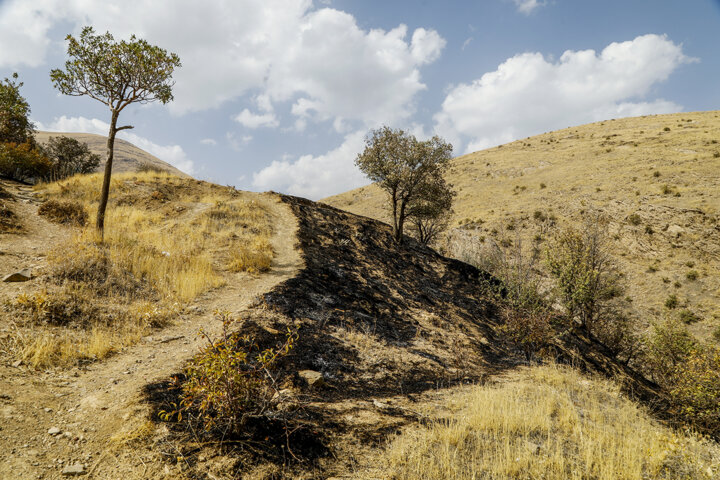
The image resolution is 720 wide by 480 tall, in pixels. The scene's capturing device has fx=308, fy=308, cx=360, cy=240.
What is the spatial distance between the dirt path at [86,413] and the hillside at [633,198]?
107 ft

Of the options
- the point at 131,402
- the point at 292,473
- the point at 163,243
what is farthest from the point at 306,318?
the point at 163,243

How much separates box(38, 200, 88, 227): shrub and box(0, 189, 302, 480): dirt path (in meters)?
11.5

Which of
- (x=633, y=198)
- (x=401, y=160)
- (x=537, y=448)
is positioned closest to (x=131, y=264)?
(x=537, y=448)

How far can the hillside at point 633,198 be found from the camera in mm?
28750

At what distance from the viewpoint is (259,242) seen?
16.6m

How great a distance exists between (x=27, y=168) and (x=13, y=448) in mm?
38308

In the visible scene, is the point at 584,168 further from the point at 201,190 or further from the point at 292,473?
the point at 292,473

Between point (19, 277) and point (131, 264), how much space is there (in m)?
2.85

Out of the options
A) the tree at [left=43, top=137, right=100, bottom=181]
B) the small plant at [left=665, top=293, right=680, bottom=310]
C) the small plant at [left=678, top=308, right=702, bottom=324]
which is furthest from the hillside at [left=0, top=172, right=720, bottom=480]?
the tree at [left=43, top=137, right=100, bottom=181]

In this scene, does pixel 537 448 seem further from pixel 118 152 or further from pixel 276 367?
pixel 118 152

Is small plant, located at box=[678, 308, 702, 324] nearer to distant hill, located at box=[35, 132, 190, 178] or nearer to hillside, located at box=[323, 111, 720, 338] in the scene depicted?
hillside, located at box=[323, 111, 720, 338]

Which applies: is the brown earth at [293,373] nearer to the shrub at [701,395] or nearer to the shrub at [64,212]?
the shrub at [64,212]

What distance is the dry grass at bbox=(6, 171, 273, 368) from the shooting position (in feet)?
23.5

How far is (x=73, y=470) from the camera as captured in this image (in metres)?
3.76
